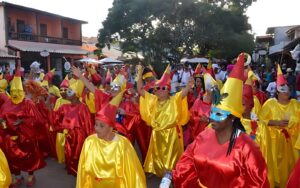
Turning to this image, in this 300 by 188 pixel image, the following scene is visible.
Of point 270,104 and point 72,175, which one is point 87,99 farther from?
point 270,104

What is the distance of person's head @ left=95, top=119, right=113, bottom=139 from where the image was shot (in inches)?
170

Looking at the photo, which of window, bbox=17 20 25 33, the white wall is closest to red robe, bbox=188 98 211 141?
the white wall

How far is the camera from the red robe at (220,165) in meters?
3.14

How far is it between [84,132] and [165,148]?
146cm

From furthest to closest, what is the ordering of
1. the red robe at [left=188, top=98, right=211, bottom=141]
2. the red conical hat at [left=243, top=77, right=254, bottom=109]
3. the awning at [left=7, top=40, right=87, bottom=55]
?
the awning at [left=7, top=40, right=87, bottom=55] → the red robe at [left=188, top=98, right=211, bottom=141] → the red conical hat at [left=243, top=77, right=254, bottom=109]

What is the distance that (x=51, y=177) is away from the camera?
7.38m

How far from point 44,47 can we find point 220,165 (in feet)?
116

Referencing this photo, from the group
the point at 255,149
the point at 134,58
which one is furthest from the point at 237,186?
the point at 134,58

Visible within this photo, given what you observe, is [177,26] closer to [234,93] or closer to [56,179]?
[56,179]

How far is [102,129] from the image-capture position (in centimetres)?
432

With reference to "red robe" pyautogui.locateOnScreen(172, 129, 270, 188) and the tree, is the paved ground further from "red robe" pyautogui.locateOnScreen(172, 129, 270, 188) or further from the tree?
the tree

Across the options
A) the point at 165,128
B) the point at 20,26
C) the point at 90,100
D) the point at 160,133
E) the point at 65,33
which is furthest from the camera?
the point at 65,33

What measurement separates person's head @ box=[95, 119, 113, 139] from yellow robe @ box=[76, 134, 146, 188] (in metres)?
0.08

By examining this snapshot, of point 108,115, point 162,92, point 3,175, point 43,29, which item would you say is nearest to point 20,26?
point 43,29
